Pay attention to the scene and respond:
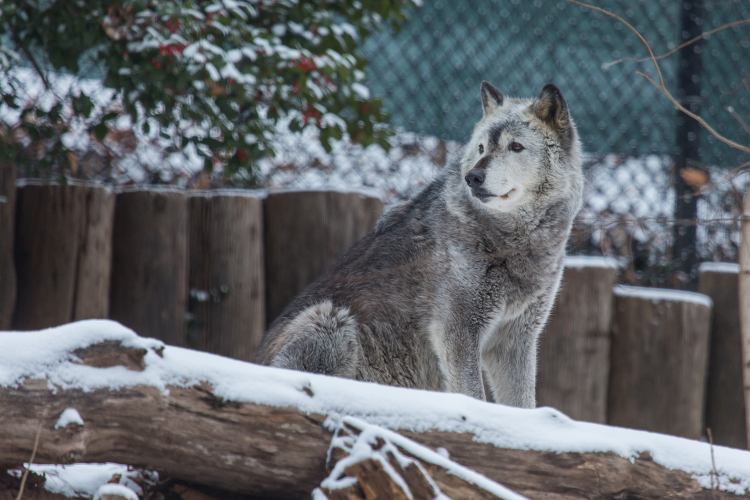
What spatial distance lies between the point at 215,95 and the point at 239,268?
116 cm

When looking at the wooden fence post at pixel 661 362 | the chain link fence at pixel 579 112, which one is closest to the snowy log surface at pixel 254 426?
the wooden fence post at pixel 661 362

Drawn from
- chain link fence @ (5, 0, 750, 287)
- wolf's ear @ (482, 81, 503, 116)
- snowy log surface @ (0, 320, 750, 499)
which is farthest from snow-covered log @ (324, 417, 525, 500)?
chain link fence @ (5, 0, 750, 287)

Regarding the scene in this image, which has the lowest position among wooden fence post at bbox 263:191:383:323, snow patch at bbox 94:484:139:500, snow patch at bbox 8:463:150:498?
snow patch at bbox 8:463:150:498

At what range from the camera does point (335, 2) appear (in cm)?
439

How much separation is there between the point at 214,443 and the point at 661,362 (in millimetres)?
3676

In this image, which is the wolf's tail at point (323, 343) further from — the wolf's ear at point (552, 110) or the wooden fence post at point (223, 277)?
the wolf's ear at point (552, 110)

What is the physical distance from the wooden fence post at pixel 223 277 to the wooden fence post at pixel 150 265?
0.12 meters

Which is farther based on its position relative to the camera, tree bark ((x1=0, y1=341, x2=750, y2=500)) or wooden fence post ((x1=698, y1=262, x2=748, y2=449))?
wooden fence post ((x1=698, y1=262, x2=748, y2=449))

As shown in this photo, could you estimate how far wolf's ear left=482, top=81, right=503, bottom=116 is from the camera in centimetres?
363

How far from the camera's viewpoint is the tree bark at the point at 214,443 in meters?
1.92

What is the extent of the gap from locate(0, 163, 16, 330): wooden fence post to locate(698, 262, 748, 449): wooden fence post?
16.0 feet

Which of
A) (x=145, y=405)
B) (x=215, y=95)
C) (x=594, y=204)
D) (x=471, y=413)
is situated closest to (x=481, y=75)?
(x=594, y=204)

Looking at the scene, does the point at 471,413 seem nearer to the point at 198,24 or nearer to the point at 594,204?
the point at 198,24

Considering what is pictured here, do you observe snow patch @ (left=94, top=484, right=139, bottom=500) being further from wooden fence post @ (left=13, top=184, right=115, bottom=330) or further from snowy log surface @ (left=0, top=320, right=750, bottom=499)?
wooden fence post @ (left=13, top=184, right=115, bottom=330)
